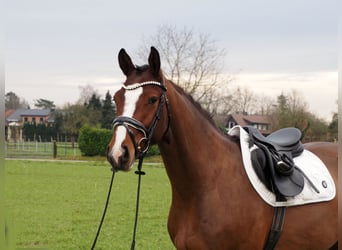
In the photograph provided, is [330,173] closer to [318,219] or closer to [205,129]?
[318,219]

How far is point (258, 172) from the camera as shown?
3.72 m

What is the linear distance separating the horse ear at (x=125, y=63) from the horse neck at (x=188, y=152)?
0.36 meters

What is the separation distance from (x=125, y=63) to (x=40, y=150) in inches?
1496

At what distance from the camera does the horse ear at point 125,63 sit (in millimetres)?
3406

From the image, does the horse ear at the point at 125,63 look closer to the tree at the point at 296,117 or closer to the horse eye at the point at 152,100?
the horse eye at the point at 152,100

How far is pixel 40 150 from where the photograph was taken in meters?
39.5

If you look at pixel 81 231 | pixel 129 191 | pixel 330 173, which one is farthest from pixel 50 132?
pixel 330 173

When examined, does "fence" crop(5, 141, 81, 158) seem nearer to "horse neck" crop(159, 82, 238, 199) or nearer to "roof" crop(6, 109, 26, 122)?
"roof" crop(6, 109, 26, 122)

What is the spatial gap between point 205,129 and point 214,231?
2.87ft

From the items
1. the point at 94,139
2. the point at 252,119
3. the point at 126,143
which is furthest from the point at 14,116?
the point at 252,119

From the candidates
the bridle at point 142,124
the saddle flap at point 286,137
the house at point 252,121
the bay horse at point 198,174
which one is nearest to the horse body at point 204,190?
the bay horse at point 198,174

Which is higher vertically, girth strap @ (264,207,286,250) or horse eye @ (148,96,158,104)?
horse eye @ (148,96,158,104)

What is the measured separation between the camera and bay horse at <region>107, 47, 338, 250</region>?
3258mm

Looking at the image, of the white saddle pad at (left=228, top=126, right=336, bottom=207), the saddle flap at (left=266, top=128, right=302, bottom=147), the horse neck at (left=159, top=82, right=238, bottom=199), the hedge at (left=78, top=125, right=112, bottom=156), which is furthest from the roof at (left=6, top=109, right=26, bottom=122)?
the hedge at (left=78, top=125, right=112, bottom=156)
